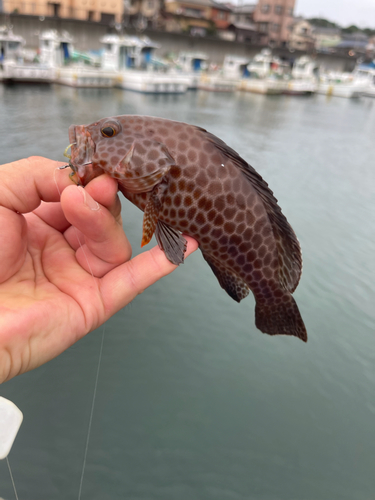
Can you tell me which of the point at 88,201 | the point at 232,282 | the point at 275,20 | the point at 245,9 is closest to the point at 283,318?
the point at 232,282

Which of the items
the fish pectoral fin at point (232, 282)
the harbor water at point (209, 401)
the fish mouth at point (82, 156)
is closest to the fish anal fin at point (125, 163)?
the fish mouth at point (82, 156)

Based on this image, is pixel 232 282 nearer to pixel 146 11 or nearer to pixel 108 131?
pixel 108 131

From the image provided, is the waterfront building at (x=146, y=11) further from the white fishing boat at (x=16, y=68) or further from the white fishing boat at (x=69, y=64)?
the white fishing boat at (x=16, y=68)

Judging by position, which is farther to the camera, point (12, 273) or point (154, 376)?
point (154, 376)

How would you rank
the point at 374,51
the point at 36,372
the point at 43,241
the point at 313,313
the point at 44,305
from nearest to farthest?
→ the point at 44,305
the point at 43,241
the point at 36,372
the point at 313,313
the point at 374,51

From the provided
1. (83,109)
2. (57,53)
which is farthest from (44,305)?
(57,53)

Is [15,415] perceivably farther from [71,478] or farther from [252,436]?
[252,436]
